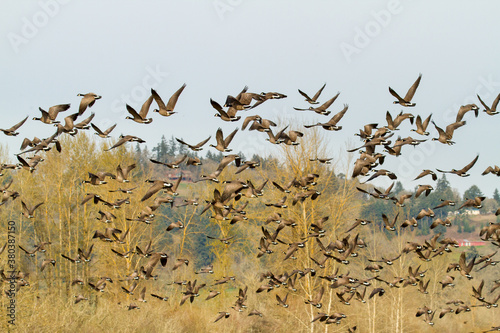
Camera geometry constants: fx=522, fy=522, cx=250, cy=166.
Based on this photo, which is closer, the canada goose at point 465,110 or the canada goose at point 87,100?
the canada goose at point 87,100

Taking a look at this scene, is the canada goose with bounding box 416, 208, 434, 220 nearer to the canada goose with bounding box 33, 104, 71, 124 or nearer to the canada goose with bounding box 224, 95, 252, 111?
the canada goose with bounding box 224, 95, 252, 111

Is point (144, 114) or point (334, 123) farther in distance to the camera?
point (334, 123)

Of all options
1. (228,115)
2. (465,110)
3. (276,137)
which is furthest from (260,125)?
(465,110)

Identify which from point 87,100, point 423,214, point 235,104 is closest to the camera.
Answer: point 87,100

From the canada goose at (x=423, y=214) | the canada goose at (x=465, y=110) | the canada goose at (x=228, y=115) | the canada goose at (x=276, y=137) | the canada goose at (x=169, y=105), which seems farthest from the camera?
the canada goose at (x=423, y=214)

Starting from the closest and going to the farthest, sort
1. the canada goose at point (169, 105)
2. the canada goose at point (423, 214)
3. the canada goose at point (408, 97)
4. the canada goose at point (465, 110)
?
the canada goose at point (169, 105)
the canada goose at point (408, 97)
the canada goose at point (465, 110)
the canada goose at point (423, 214)

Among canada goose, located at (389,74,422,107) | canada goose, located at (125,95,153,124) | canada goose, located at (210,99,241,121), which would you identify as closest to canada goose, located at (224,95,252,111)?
canada goose, located at (210,99,241,121)

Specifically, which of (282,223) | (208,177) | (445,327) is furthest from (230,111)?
(445,327)

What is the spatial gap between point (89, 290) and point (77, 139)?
10.1m

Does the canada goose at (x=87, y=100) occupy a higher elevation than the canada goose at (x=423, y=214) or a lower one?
higher

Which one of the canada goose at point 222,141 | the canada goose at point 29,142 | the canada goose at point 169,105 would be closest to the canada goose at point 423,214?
the canada goose at point 222,141

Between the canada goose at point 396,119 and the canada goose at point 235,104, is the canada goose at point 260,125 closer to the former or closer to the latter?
the canada goose at point 235,104

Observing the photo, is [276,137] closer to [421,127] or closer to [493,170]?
[421,127]

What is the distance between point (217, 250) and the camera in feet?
117
